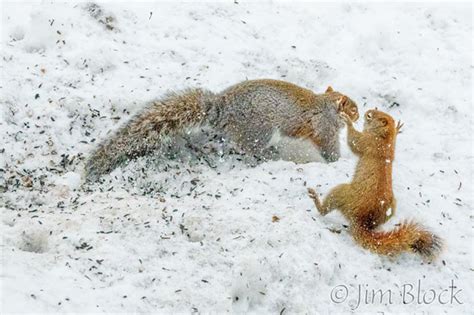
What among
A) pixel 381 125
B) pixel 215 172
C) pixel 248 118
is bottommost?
pixel 215 172

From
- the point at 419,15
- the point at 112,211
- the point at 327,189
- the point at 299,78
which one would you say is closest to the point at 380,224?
the point at 327,189

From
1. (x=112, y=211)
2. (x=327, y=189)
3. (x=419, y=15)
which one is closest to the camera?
(x=112, y=211)

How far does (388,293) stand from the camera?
4.48 m

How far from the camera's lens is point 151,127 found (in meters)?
5.83

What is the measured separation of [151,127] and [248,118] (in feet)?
3.46

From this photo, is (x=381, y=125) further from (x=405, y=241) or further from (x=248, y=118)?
(x=248, y=118)

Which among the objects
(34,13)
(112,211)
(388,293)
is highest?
(34,13)

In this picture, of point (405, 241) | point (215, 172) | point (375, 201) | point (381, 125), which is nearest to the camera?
point (405, 241)

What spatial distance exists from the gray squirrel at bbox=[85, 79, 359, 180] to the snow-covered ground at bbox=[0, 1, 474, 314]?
25 cm

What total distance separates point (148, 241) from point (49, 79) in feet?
8.38

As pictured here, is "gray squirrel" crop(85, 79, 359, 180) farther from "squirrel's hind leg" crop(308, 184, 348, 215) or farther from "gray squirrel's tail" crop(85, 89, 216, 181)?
"squirrel's hind leg" crop(308, 184, 348, 215)

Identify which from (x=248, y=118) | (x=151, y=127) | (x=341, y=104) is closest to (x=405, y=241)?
(x=341, y=104)

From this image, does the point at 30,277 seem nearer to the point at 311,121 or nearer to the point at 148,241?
the point at 148,241

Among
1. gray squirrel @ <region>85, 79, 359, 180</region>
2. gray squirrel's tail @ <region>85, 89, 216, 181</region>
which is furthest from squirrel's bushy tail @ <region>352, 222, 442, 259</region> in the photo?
gray squirrel's tail @ <region>85, 89, 216, 181</region>
